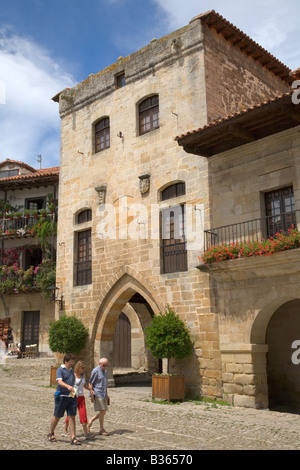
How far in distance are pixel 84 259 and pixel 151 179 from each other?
14.0 ft

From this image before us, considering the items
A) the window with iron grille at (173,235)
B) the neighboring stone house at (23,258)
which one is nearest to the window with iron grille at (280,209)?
the window with iron grille at (173,235)

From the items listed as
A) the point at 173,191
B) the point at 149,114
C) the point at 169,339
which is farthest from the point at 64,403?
the point at 149,114

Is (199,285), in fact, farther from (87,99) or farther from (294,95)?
(87,99)

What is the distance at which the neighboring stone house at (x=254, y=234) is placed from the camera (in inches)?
443

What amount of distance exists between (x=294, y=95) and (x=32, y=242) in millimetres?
16800

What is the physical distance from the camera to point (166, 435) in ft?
26.8

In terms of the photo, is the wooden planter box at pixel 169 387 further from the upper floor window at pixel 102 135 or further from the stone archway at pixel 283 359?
the upper floor window at pixel 102 135

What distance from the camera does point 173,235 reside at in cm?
1427

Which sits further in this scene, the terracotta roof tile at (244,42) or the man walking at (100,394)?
the terracotta roof tile at (244,42)

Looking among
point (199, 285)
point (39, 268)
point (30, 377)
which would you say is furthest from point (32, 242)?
point (199, 285)

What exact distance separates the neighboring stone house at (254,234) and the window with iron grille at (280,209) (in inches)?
1.0

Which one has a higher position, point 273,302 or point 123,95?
point 123,95

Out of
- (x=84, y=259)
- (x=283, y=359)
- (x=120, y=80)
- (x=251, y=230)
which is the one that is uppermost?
(x=120, y=80)

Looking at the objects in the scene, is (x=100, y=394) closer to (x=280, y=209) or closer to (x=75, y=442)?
(x=75, y=442)
